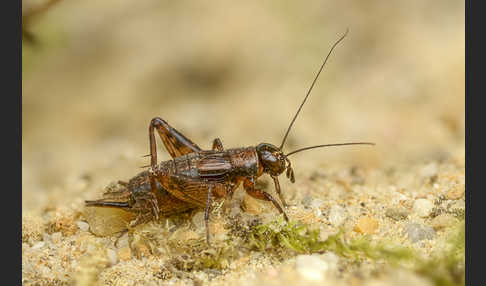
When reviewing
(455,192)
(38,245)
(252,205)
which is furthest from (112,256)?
(455,192)

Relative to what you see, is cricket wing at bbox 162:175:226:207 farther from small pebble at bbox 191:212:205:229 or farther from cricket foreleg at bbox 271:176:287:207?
cricket foreleg at bbox 271:176:287:207

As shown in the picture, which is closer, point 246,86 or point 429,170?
point 429,170

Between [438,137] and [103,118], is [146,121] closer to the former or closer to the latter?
[103,118]

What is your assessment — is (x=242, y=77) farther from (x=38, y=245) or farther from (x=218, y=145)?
(x=38, y=245)

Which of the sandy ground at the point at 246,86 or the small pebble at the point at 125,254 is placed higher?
the sandy ground at the point at 246,86

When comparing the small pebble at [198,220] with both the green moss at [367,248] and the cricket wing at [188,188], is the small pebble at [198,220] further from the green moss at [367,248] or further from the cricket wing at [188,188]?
the green moss at [367,248]

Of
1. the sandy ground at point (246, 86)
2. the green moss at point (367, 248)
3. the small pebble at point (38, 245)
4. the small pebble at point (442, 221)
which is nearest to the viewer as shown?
the green moss at point (367, 248)

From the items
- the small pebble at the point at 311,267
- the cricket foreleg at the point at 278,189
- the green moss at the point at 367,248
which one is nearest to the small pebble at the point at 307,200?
the cricket foreleg at the point at 278,189
